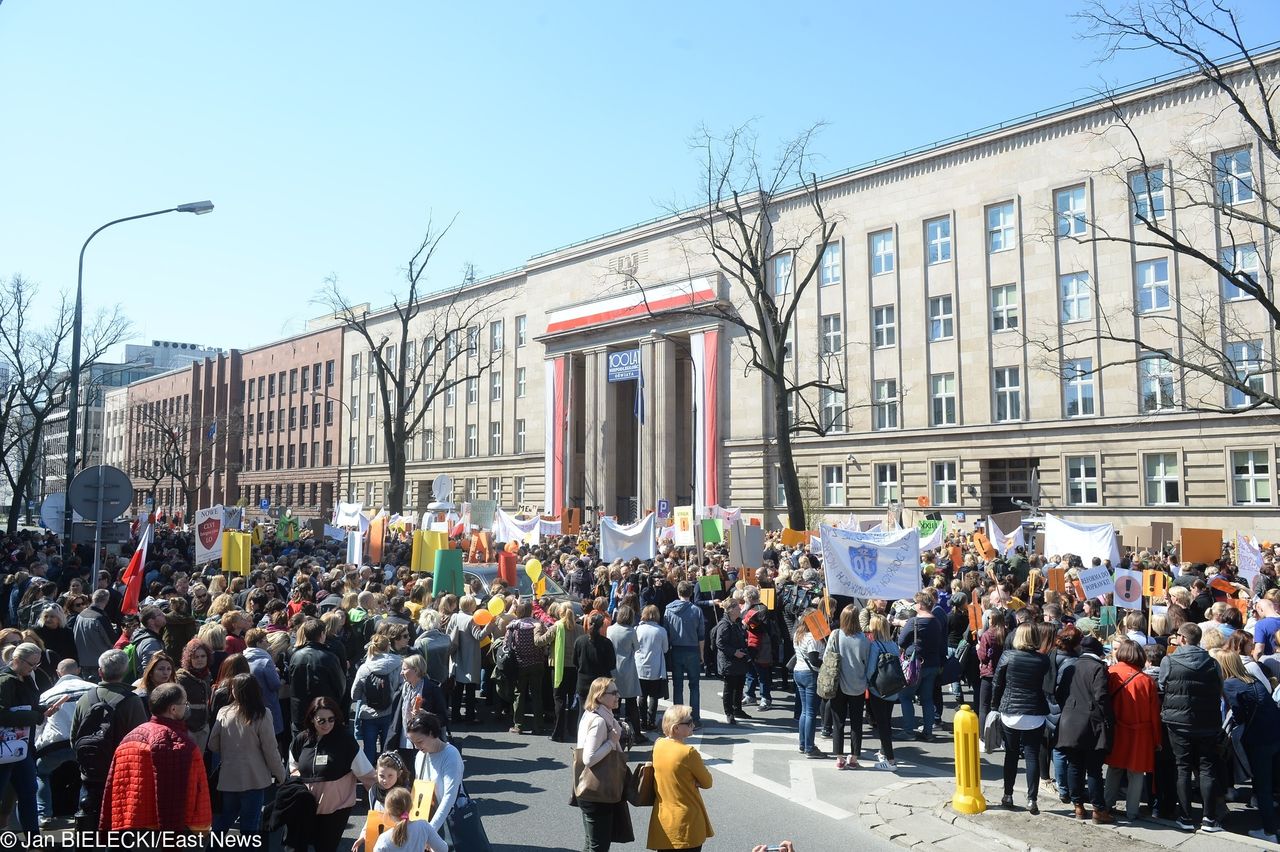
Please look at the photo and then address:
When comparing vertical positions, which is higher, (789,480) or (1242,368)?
(1242,368)

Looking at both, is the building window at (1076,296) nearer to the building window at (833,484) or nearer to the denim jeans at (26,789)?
the building window at (833,484)

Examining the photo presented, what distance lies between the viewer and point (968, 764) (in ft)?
29.3

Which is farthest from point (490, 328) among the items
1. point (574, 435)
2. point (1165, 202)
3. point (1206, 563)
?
point (1206, 563)

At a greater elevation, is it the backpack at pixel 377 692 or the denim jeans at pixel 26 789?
the backpack at pixel 377 692

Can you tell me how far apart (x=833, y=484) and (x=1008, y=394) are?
9.01 metres

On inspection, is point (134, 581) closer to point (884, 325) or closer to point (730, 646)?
point (730, 646)

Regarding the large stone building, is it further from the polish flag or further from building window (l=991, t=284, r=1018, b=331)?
the polish flag

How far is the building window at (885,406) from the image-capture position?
4388 cm

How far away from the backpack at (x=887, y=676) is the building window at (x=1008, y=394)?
31384 mm

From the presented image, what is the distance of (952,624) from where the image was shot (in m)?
13.6

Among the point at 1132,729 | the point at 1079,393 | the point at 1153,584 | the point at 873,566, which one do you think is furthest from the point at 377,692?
the point at 1079,393

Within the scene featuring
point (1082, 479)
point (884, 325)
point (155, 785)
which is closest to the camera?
point (155, 785)

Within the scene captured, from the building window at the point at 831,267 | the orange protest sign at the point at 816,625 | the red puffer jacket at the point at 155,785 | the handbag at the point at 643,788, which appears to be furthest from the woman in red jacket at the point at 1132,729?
the building window at the point at 831,267

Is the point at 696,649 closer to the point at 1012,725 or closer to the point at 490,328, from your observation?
the point at 1012,725
